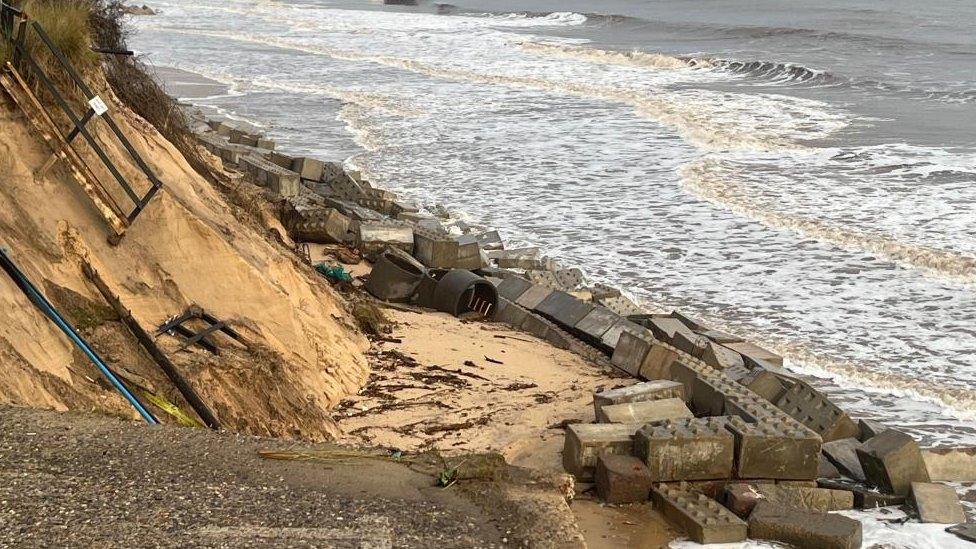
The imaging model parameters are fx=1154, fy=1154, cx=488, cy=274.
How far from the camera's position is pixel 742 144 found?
22.4 m

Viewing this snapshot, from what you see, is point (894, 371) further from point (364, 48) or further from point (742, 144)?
point (364, 48)

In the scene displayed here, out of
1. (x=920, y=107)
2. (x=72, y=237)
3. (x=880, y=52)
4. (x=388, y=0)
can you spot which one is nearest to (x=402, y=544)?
(x=72, y=237)

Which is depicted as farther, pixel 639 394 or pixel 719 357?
pixel 719 357

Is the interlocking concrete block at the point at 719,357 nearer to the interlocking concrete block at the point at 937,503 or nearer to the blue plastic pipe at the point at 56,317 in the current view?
the interlocking concrete block at the point at 937,503

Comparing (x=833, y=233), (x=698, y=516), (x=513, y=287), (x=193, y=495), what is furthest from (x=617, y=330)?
(x=833, y=233)

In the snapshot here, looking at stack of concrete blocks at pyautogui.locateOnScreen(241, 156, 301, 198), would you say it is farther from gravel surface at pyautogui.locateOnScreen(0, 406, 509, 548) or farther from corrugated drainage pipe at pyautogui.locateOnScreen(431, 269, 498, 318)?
gravel surface at pyautogui.locateOnScreen(0, 406, 509, 548)

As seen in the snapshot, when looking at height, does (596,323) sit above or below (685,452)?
below

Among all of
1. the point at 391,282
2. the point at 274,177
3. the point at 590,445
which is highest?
the point at 274,177

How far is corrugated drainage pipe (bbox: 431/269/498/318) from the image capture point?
34.9 feet

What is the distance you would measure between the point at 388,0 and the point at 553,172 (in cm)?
5317

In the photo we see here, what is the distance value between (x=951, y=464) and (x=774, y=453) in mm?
1520

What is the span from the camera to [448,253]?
12.4m

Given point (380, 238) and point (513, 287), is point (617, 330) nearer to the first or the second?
point (513, 287)

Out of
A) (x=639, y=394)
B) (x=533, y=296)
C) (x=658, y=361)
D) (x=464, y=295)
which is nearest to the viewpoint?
(x=639, y=394)
